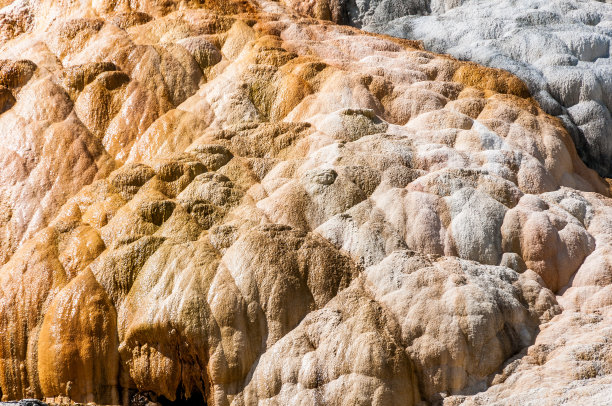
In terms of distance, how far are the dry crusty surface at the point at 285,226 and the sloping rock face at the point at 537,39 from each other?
1.49 ft

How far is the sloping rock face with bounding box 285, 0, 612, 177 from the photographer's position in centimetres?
786

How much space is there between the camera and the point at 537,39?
27.5 feet

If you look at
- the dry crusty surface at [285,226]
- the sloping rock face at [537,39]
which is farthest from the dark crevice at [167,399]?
the sloping rock face at [537,39]

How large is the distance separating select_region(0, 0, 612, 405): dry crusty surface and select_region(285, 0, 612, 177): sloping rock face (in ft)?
1.49

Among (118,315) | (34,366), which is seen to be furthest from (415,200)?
(34,366)

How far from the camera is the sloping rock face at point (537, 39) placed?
7855 millimetres

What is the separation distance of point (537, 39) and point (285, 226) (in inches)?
168

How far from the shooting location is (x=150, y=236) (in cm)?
617

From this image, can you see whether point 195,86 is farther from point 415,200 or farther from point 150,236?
point 415,200

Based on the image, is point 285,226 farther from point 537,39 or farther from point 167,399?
point 537,39

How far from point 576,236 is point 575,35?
3.15m

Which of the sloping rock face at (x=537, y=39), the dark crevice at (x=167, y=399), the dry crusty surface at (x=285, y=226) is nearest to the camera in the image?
the dry crusty surface at (x=285, y=226)

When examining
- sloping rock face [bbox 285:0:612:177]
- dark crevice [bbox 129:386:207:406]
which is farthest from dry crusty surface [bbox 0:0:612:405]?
sloping rock face [bbox 285:0:612:177]

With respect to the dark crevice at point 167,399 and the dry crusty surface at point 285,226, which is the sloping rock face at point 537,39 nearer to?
the dry crusty surface at point 285,226
